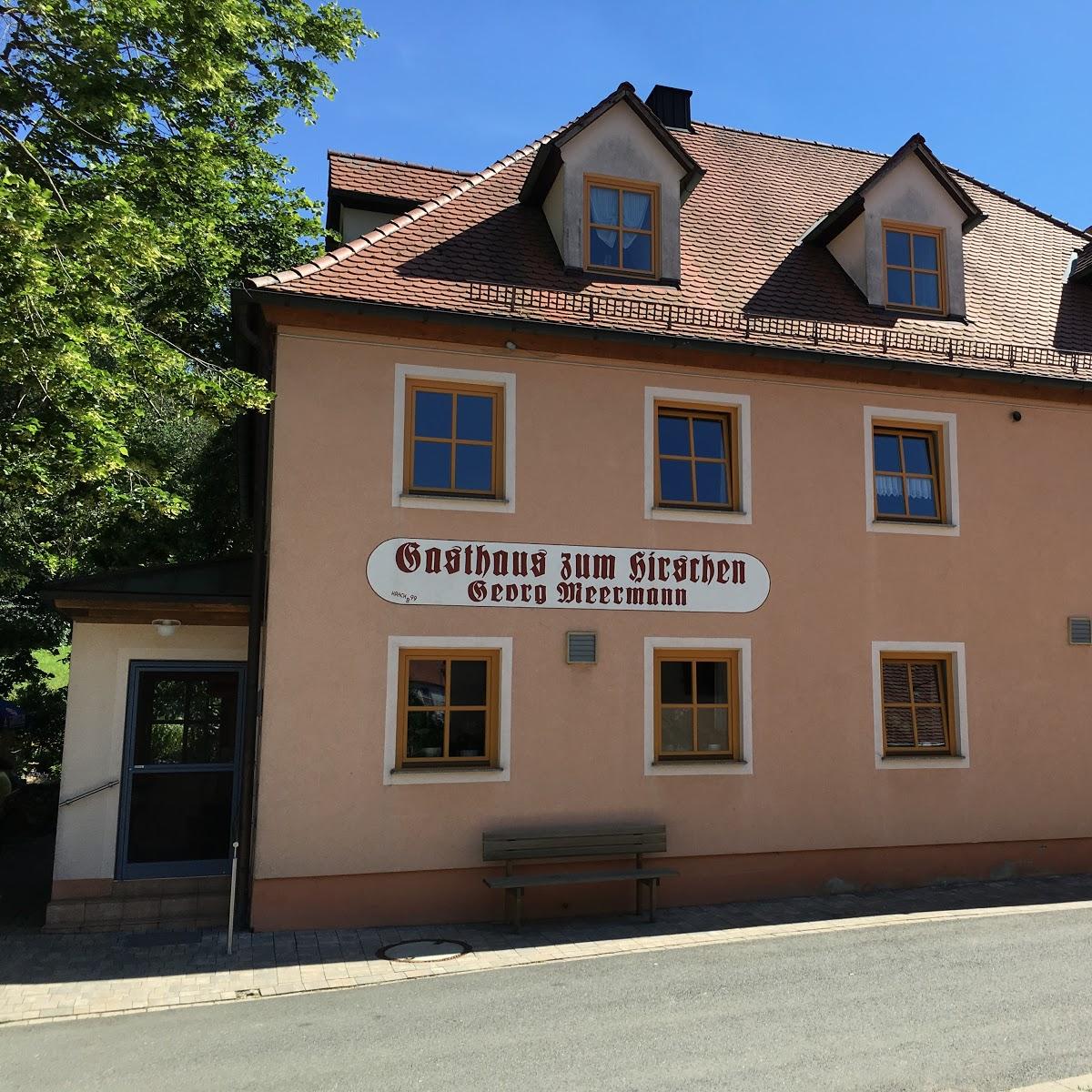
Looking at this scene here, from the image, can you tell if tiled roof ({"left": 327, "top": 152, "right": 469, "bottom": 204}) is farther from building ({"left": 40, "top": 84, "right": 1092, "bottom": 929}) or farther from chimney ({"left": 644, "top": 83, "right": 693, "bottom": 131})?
chimney ({"left": 644, "top": 83, "right": 693, "bottom": 131})

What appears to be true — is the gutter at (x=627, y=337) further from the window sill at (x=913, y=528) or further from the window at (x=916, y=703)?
the window at (x=916, y=703)

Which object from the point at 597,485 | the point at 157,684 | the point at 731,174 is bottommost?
the point at 157,684

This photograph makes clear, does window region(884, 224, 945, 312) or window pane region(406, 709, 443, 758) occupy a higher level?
window region(884, 224, 945, 312)

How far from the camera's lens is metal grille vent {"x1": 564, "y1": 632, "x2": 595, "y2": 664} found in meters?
10.1

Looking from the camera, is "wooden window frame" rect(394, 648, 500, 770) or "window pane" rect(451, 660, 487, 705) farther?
"window pane" rect(451, 660, 487, 705)

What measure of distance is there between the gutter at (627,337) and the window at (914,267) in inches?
61.5

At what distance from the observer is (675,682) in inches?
418

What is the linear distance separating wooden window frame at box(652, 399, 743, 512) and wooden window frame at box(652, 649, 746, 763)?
158cm

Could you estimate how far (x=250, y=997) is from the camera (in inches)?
288

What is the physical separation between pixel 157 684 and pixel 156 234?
14.6 ft

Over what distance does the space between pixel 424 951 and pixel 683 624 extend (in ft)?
13.8

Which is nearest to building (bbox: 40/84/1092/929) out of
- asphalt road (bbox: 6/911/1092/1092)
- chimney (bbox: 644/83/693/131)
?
asphalt road (bbox: 6/911/1092/1092)

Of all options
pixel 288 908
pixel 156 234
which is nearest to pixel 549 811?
pixel 288 908

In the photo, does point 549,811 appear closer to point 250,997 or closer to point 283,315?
point 250,997
